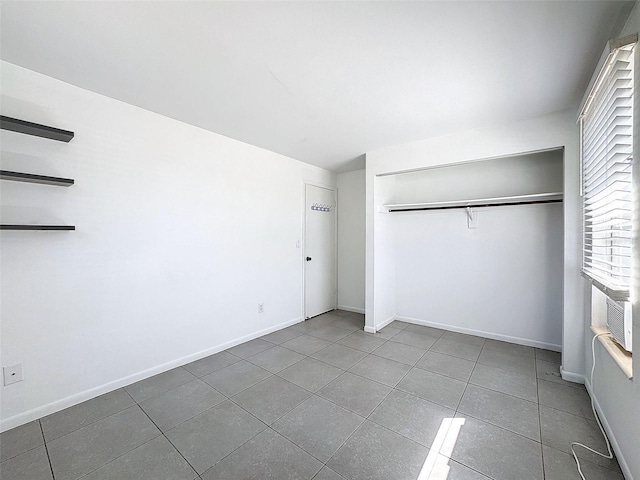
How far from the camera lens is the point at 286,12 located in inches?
55.4

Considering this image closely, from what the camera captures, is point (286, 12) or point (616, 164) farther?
point (616, 164)

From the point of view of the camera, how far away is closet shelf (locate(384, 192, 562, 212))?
2910 mm

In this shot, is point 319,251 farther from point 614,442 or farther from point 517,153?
point 614,442

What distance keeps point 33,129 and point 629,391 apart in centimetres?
389

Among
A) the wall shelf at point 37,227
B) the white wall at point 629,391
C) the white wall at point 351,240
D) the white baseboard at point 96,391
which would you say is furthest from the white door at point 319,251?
the white wall at point 629,391

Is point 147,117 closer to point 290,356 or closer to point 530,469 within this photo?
point 290,356

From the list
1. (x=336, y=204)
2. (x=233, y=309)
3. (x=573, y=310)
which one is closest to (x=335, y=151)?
(x=336, y=204)

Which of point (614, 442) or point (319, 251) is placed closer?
point (614, 442)

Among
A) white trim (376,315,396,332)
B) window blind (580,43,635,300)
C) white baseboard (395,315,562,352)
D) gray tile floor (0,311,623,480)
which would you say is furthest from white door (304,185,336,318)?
window blind (580,43,635,300)

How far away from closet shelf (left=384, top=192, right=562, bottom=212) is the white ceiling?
856mm

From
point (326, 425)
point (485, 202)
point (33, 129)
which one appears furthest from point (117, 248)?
point (485, 202)

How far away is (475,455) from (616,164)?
1879mm

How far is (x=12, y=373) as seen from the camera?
73.1 inches

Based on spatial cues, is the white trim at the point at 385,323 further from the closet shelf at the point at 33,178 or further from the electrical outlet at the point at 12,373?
the closet shelf at the point at 33,178
